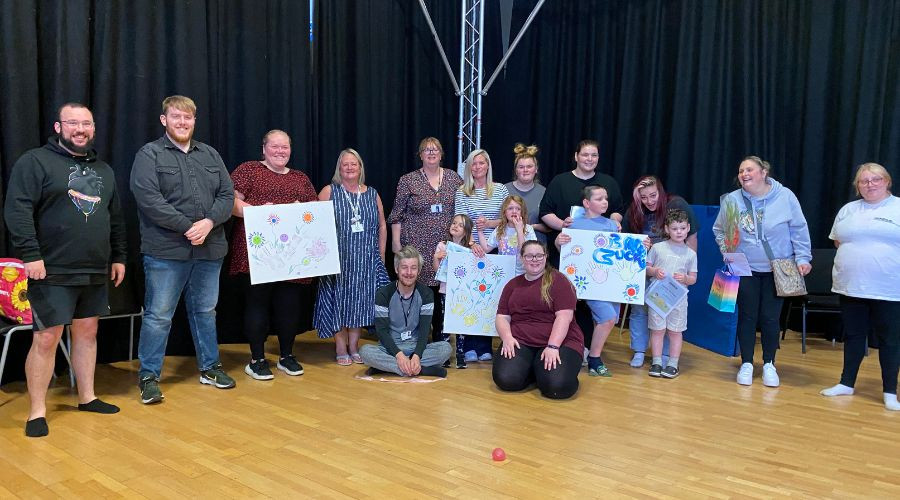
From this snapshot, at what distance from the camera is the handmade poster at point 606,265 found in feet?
13.8

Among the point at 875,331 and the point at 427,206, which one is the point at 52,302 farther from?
the point at 875,331

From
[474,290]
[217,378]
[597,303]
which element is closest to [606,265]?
[597,303]

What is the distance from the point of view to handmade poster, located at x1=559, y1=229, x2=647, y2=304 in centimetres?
419

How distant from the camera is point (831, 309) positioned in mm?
5156

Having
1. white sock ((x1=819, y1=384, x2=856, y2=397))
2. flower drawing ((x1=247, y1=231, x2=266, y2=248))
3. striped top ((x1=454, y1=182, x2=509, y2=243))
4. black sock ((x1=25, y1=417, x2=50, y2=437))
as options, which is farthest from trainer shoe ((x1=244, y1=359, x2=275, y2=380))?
white sock ((x1=819, y1=384, x2=856, y2=397))

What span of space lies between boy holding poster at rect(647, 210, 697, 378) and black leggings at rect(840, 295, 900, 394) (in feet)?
2.77

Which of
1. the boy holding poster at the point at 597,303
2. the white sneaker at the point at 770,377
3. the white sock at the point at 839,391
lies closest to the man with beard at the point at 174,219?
the boy holding poster at the point at 597,303

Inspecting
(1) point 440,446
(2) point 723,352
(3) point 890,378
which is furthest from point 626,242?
(1) point 440,446

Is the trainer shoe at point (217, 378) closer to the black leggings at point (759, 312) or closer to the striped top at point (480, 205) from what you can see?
the striped top at point (480, 205)

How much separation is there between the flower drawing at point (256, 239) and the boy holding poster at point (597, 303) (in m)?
1.73

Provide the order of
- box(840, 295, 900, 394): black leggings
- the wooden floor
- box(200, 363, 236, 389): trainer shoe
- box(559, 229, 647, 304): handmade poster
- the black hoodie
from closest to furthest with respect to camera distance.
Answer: the wooden floor → the black hoodie → box(840, 295, 900, 394): black leggings → box(200, 363, 236, 389): trainer shoe → box(559, 229, 647, 304): handmade poster

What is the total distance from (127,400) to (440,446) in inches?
67.8

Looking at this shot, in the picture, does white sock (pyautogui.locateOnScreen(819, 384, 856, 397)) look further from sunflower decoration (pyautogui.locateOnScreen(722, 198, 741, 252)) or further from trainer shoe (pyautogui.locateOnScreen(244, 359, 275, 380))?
trainer shoe (pyautogui.locateOnScreen(244, 359, 275, 380))

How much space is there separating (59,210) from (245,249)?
1127 millimetres
